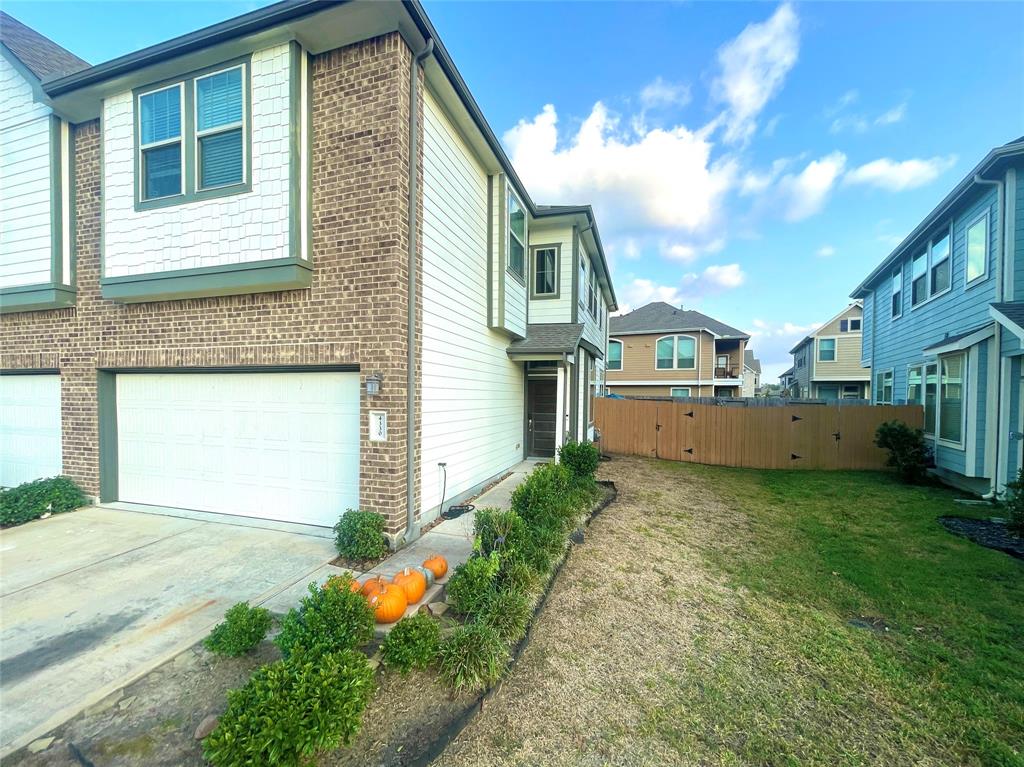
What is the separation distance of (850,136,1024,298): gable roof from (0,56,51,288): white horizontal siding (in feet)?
51.9

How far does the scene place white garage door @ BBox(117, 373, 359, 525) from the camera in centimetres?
543

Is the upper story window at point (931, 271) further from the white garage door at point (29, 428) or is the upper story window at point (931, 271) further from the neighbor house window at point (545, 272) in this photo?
the white garage door at point (29, 428)

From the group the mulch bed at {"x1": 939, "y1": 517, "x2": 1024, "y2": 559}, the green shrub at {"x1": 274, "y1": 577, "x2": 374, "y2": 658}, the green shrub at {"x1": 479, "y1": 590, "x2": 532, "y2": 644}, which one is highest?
the green shrub at {"x1": 274, "y1": 577, "x2": 374, "y2": 658}

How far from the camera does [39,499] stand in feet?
19.8

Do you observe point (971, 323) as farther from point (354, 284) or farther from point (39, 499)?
point (39, 499)

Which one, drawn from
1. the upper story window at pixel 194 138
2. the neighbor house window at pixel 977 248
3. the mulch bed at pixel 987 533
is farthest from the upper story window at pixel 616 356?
the upper story window at pixel 194 138

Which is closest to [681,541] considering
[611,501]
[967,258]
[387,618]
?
[611,501]

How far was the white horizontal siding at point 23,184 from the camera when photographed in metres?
6.42

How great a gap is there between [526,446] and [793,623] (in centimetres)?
760

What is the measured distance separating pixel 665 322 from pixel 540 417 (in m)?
→ 18.3

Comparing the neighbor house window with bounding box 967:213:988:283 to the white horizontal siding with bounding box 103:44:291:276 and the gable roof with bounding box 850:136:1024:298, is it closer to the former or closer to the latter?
the gable roof with bounding box 850:136:1024:298

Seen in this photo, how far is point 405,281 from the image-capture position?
16.6 ft

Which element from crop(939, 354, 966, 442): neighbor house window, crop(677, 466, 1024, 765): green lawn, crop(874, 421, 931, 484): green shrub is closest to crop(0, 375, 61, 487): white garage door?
crop(677, 466, 1024, 765): green lawn

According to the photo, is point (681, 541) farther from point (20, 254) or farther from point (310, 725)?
point (20, 254)
